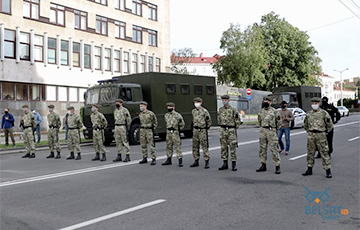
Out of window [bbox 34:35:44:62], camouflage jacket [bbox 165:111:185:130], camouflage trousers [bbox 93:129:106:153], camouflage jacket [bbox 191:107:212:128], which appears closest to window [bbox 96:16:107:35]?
window [bbox 34:35:44:62]

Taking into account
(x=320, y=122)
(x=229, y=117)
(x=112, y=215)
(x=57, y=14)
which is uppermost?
(x=57, y=14)

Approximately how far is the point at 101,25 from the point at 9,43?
9.19 meters

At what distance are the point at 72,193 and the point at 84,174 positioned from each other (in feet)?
7.42

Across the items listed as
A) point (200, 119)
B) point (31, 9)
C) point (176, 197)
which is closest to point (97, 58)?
point (31, 9)

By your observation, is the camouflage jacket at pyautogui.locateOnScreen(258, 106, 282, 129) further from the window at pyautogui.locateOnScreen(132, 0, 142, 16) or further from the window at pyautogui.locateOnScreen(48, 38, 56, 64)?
the window at pyautogui.locateOnScreen(132, 0, 142, 16)

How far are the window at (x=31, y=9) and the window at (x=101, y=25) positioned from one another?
6.05m

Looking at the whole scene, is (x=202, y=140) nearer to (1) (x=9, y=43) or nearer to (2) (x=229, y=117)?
(2) (x=229, y=117)

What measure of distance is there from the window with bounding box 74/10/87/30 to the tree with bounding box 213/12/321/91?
25.8 meters

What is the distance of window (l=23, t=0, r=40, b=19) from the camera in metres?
27.5

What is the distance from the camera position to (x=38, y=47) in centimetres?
2855

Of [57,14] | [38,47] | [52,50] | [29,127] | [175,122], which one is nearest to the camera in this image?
[175,122]

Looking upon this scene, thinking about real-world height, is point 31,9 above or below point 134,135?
above

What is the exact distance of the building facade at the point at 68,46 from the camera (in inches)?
1048

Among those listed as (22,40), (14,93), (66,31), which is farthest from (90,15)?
(14,93)
